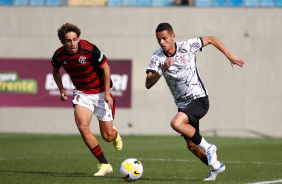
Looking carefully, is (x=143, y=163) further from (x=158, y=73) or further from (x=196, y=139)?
(x=158, y=73)

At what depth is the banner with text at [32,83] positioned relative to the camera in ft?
79.3

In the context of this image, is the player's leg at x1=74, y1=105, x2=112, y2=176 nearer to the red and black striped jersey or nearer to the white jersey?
Answer: the red and black striped jersey

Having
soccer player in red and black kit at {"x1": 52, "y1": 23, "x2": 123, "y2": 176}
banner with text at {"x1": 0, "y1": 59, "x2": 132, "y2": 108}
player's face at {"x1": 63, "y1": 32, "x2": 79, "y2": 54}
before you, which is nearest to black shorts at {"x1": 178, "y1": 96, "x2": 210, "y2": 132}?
soccer player in red and black kit at {"x1": 52, "y1": 23, "x2": 123, "y2": 176}

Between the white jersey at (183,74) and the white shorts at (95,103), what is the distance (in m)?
1.45

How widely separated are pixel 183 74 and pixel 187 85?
7.0 inches

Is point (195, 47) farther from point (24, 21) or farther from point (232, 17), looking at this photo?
point (24, 21)

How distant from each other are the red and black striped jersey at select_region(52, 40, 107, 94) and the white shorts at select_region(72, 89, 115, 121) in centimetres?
7

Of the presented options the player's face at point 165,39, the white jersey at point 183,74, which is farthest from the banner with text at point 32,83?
the player's face at point 165,39

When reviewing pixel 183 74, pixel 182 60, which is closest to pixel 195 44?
pixel 182 60

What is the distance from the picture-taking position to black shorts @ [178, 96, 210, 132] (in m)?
8.63

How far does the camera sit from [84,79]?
31.7 ft

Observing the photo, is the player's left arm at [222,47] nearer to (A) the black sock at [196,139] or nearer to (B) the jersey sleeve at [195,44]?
(B) the jersey sleeve at [195,44]

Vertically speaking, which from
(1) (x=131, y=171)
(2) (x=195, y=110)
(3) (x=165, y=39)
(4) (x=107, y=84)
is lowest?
(1) (x=131, y=171)

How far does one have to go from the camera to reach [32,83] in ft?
80.2
